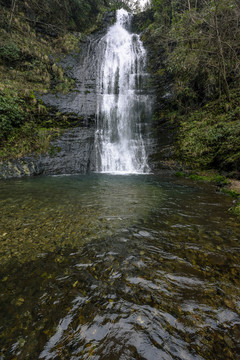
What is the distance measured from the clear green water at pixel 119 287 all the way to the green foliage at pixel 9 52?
15.4 meters

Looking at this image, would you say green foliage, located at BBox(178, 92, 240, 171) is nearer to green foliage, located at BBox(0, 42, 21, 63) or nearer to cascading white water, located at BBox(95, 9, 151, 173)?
cascading white water, located at BBox(95, 9, 151, 173)

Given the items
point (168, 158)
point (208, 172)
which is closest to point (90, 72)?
point (168, 158)

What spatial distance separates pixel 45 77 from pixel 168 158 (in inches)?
490

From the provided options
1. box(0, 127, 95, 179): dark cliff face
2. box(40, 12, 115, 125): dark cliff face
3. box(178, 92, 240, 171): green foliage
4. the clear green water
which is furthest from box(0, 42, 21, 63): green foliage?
the clear green water

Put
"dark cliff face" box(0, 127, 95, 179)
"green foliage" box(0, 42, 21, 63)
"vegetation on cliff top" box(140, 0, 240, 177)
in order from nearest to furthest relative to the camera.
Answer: "vegetation on cliff top" box(140, 0, 240, 177), "dark cliff face" box(0, 127, 95, 179), "green foliage" box(0, 42, 21, 63)

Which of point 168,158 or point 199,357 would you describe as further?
point 168,158

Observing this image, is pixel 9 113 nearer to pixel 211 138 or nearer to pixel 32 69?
Answer: pixel 32 69

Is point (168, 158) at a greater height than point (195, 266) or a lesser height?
greater

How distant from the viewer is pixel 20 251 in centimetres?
262

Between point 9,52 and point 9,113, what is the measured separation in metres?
6.38

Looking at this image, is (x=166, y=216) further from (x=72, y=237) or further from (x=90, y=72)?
(x=90, y=72)

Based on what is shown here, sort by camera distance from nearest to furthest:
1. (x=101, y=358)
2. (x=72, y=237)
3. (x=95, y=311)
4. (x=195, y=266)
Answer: (x=101, y=358)
(x=95, y=311)
(x=195, y=266)
(x=72, y=237)

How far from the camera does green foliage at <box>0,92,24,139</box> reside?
10742 mm

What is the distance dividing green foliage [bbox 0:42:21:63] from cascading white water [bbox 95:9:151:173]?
278 inches
